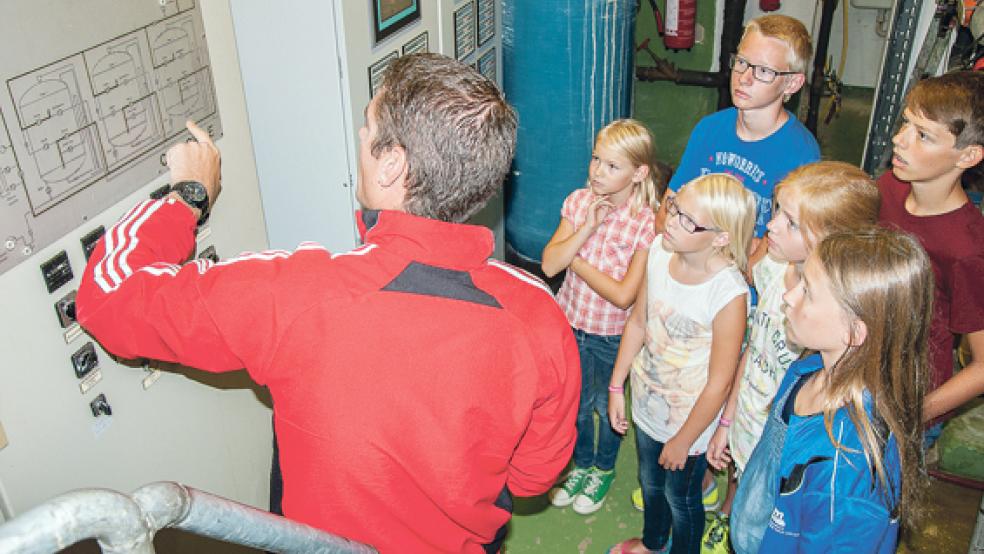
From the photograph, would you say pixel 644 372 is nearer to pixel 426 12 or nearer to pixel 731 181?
pixel 731 181

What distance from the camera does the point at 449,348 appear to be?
127 cm

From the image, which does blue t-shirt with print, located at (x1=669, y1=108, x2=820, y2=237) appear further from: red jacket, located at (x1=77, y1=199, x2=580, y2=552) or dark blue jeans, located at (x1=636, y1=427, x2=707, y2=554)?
red jacket, located at (x1=77, y1=199, x2=580, y2=552)

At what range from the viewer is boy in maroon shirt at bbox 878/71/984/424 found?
1972mm

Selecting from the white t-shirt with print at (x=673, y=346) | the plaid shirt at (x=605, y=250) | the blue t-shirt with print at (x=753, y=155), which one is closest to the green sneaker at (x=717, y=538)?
the white t-shirt with print at (x=673, y=346)

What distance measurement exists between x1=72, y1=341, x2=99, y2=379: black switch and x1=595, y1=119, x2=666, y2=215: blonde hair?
159 cm

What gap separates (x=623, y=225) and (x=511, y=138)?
3.86 feet

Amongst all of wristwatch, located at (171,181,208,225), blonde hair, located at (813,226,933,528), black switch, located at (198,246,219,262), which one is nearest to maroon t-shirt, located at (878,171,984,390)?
blonde hair, located at (813,226,933,528)

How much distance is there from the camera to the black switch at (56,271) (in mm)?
1552

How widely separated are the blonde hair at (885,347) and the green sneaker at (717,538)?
1.17 metres

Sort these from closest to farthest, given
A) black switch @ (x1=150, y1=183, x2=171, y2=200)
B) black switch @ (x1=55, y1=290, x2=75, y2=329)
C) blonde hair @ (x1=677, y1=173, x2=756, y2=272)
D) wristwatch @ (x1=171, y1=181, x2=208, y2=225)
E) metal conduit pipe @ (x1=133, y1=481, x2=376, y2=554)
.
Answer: metal conduit pipe @ (x1=133, y1=481, x2=376, y2=554) < black switch @ (x1=55, y1=290, x2=75, y2=329) < wristwatch @ (x1=171, y1=181, x2=208, y2=225) < black switch @ (x1=150, y1=183, x2=171, y2=200) < blonde hair @ (x1=677, y1=173, x2=756, y2=272)

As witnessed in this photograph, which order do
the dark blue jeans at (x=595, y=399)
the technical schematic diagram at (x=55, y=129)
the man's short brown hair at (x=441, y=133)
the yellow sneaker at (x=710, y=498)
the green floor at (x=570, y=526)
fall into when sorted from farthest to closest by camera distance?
the yellow sneaker at (x=710, y=498) < the green floor at (x=570, y=526) < the dark blue jeans at (x=595, y=399) < the technical schematic diagram at (x=55, y=129) < the man's short brown hair at (x=441, y=133)

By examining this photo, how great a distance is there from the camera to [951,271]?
1.98m

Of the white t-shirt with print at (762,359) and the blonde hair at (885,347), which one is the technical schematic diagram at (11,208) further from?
the white t-shirt with print at (762,359)

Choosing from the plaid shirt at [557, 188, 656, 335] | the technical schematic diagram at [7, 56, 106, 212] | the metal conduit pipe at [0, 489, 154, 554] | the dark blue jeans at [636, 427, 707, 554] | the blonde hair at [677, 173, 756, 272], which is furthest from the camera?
the plaid shirt at [557, 188, 656, 335]
